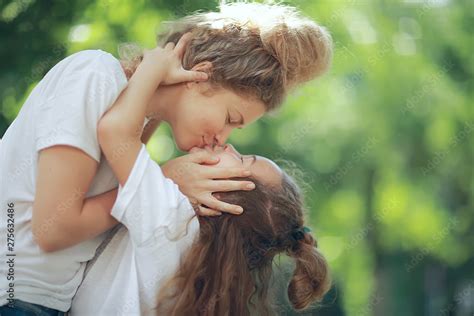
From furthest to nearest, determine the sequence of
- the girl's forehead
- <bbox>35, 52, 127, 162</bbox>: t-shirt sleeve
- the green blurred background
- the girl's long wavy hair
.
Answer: the green blurred background < the girl's forehead < the girl's long wavy hair < <bbox>35, 52, 127, 162</bbox>: t-shirt sleeve

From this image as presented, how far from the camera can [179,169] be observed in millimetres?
2744

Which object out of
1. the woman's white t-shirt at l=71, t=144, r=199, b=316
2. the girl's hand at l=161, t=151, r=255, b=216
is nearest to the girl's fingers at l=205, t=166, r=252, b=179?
the girl's hand at l=161, t=151, r=255, b=216

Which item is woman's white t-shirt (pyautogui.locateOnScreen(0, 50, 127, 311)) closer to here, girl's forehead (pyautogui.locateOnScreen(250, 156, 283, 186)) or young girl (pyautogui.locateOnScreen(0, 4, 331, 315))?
young girl (pyautogui.locateOnScreen(0, 4, 331, 315))

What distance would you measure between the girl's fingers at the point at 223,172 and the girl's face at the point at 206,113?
0.52 feet

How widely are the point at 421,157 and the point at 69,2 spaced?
5582 millimetres

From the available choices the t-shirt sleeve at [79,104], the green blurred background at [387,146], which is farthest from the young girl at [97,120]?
the green blurred background at [387,146]

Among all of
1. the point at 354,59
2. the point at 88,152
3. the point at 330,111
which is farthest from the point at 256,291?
the point at 330,111

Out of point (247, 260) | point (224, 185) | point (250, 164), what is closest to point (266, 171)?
point (250, 164)

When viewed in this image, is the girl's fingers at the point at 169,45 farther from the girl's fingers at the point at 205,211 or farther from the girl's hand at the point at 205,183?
the girl's fingers at the point at 205,211

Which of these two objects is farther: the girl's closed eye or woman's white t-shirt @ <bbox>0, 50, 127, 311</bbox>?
the girl's closed eye

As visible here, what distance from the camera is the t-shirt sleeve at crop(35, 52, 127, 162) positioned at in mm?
2502

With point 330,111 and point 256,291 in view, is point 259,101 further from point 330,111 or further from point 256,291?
point 330,111

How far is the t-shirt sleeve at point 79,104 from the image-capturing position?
2502mm

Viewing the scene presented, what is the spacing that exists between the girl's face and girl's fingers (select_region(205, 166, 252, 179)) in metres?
0.16
